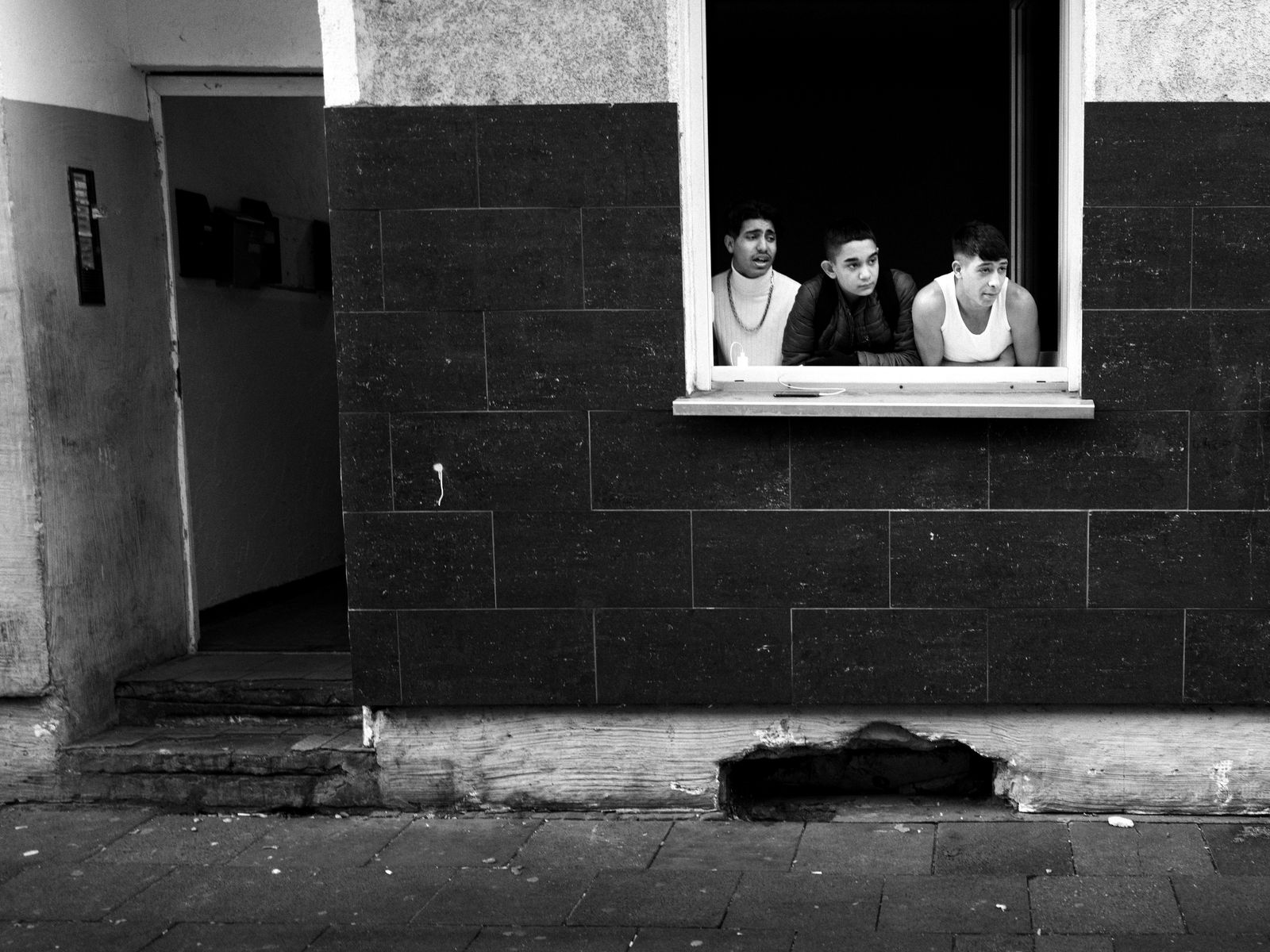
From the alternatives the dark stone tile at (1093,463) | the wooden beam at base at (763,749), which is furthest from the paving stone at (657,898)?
the dark stone tile at (1093,463)

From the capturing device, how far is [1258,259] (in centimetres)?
502

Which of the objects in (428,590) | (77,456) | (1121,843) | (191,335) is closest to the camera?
(1121,843)

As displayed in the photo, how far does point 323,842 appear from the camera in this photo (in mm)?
5309

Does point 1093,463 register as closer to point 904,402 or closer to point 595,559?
point 904,402

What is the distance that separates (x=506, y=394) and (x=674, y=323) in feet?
2.13

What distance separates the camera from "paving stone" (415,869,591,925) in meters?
4.54

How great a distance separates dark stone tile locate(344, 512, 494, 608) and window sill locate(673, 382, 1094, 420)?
0.89 m

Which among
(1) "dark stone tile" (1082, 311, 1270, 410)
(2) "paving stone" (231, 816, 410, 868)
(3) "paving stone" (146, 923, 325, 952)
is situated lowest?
(2) "paving stone" (231, 816, 410, 868)

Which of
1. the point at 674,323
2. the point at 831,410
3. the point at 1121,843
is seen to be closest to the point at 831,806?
the point at 1121,843

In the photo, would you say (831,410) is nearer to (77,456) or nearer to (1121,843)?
(1121,843)

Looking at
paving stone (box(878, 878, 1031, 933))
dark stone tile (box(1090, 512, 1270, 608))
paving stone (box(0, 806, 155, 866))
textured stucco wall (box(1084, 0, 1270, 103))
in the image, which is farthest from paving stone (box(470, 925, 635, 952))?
textured stucco wall (box(1084, 0, 1270, 103))

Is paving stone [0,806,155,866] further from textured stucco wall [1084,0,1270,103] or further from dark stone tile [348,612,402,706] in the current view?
textured stucco wall [1084,0,1270,103]

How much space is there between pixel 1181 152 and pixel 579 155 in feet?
6.69

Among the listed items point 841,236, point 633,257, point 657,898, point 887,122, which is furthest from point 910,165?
point 657,898
